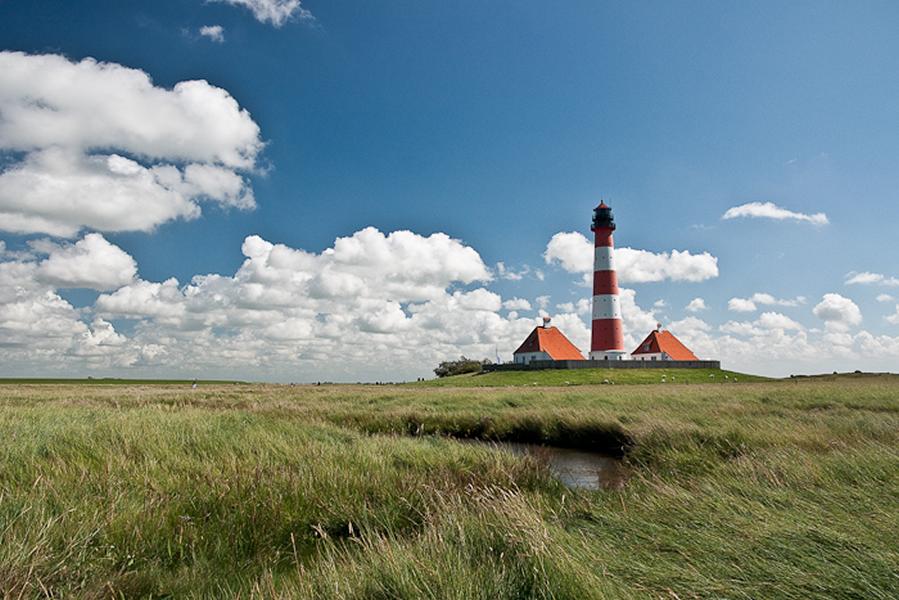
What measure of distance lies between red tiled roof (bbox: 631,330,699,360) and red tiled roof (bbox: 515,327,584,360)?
26.3 feet

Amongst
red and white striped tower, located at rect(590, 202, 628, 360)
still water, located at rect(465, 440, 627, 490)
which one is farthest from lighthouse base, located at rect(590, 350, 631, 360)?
still water, located at rect(465, 440, 627, 490)

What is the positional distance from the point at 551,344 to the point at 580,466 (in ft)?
173

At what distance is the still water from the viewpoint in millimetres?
9805

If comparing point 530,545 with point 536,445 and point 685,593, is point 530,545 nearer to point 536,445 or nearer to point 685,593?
point 685,593

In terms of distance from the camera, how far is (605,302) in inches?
2112

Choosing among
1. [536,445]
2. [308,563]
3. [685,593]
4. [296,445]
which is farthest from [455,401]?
[685,593]

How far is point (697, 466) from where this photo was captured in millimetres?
9242

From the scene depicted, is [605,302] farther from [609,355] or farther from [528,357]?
[528,357]

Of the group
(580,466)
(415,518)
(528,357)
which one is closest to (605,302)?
(528,357)

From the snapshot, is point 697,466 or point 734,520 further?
point 697,466

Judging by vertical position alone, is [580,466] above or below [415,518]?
below

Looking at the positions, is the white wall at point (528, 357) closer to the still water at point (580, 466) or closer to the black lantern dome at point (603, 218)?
the black lantern dome at point (603, 218)

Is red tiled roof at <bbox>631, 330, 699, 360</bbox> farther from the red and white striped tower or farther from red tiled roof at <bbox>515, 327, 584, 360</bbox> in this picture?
the red and white striped tower

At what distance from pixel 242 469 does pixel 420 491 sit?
249cm
